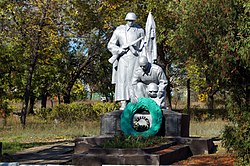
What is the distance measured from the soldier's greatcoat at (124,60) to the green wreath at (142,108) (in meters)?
1.16

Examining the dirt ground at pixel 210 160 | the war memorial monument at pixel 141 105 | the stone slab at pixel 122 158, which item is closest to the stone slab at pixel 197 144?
the war memorial monument at pixel 141 105

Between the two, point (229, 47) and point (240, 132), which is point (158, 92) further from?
point (240, 132)

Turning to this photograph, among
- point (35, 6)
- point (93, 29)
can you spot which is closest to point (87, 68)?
point (93, 29)

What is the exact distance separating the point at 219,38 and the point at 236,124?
2.65 m

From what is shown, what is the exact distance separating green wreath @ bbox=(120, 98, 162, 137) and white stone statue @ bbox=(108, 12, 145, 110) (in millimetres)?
1148

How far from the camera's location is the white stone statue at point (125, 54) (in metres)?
13.2

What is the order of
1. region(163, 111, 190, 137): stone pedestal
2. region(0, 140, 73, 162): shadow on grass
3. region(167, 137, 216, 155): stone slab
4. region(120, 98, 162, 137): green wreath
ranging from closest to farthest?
region(0, 140, 73, 162): shadow on grass < region(167, 137, 216, 155): stone slab < region(120, 98, 162, 137): green wreath < region(163, 111, 190, 137): stone pedestal

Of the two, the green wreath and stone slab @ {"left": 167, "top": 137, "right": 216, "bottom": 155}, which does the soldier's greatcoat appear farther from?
stone slab @ {"left": 167, "top": 137, "right": 216, "bottom": 155}

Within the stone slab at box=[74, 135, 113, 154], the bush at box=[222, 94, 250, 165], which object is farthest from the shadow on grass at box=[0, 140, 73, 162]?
the bush at box=[222, 94, 250, 165]

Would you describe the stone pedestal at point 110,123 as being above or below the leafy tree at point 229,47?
below

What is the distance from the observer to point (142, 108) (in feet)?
39.3

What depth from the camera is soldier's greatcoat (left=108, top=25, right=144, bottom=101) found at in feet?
43.2

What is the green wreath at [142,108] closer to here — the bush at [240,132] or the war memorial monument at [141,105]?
the war memorial monument at [141,105]

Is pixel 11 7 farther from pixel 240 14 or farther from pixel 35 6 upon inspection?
pixel 240 14
